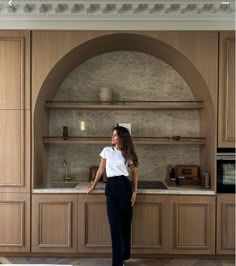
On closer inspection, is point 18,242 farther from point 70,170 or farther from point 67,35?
point 67,35

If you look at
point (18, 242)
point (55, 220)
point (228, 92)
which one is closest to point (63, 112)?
point (55, 220)

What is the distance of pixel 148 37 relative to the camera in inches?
123

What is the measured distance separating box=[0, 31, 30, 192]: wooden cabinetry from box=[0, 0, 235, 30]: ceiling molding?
0.20m

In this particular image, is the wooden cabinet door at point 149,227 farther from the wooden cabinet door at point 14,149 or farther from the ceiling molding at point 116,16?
the ceiling molding at point 116,16

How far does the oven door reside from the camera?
3.10 m

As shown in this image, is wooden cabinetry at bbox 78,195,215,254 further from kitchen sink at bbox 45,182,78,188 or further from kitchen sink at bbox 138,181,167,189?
kitchen sink at bbox 45,182,78,188

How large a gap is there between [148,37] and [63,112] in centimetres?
149

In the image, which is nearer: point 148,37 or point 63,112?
point 148,37

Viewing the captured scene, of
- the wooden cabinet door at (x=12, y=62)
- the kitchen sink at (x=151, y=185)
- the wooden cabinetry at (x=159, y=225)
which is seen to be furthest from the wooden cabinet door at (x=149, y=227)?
the wooden cabinet door at (x=12, y=62)

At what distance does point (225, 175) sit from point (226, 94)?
91cm

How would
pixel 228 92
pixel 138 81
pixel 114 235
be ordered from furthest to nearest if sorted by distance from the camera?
pixel 138 81
pixel 228 92
pixel 114 235

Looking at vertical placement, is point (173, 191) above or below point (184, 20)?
below

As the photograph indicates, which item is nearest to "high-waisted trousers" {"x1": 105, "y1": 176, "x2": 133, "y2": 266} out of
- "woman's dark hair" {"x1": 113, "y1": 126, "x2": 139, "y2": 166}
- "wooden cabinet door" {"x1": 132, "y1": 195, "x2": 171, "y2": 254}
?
"woman's dark hair" {"x1": 113, "y1": 126, "x2": 139, "y2": 166}

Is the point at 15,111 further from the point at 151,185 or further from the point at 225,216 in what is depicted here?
the point at 225,216
